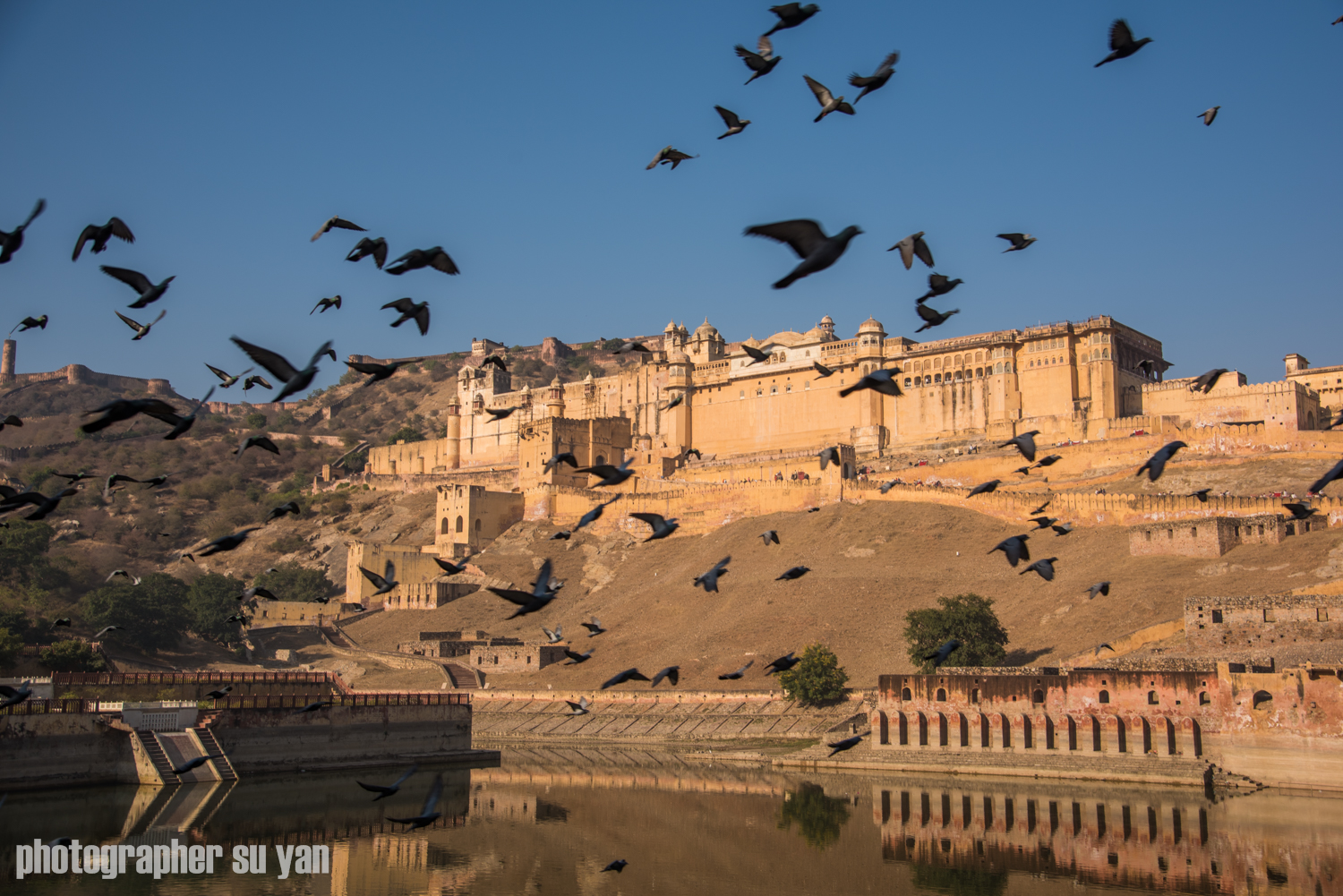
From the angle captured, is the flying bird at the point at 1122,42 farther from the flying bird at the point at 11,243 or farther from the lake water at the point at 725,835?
the lake water at the point at 725,835

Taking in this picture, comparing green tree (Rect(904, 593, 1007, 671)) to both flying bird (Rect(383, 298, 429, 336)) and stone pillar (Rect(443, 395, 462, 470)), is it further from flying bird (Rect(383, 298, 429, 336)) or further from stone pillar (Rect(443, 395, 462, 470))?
stone pillar (Rect(443, 395, 462, 470))

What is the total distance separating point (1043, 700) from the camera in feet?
104

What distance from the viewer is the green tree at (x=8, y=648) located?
4172 cm

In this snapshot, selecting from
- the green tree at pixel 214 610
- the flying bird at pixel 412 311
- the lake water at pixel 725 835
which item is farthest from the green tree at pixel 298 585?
the flying bird at pixel 412 311

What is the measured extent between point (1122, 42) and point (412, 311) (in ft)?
24.9

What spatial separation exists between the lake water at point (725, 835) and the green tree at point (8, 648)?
14.7 meters

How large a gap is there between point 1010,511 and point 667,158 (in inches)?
1631

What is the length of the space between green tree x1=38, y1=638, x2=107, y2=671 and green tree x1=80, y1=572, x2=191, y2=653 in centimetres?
998

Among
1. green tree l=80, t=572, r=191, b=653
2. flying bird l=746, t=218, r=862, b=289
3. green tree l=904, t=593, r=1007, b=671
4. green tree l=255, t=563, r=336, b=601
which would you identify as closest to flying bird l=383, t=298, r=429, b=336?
flying bird l=746, t=218, r=862, b=289

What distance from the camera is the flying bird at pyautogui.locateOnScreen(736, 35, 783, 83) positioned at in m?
11.7

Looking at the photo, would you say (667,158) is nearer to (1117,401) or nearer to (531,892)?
(531,892)

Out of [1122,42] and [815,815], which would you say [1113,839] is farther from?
[1122,42]

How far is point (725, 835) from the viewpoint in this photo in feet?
83.9

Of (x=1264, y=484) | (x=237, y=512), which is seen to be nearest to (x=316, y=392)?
(x=237, y=512)
